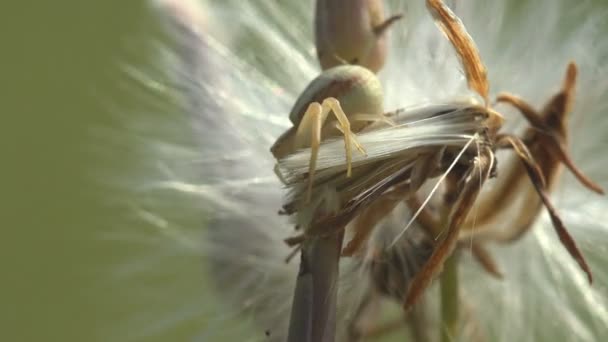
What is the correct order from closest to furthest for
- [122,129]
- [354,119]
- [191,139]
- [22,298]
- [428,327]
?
[354,119], [428,327], [191,139], [122,129], [22,298]

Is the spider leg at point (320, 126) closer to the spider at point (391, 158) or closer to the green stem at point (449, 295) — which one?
the spider at point (391, 158)

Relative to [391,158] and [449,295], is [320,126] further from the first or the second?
[449,295]

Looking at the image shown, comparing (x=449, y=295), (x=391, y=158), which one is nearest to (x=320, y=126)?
(x=391, y=158)

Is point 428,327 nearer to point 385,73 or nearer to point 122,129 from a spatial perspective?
point 385,73

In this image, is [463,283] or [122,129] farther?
[122,129]

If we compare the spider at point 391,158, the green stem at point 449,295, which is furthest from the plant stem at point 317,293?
the green stem at point 449,295

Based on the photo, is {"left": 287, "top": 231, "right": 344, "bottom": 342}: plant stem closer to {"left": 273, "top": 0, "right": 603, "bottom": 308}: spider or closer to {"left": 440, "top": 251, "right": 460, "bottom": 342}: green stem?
{"left": 273, "top": 0, "right": 603, "bottom": 308}: spider

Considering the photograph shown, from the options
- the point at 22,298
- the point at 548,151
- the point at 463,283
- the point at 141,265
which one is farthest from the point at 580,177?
the point at 22,298

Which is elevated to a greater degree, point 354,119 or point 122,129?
point 122,129
